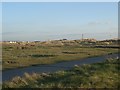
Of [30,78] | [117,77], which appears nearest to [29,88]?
[30,78]

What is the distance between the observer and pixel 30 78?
19906 mm

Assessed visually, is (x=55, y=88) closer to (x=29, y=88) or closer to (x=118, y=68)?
(x=29, y=88)

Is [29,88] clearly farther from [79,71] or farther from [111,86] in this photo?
[79,71]

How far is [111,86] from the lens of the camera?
663 inches

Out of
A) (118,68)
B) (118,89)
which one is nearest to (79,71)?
(118,68)

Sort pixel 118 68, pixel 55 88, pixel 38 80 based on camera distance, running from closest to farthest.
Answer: pixel 55 88
pixel 38 80
pixel 118 68

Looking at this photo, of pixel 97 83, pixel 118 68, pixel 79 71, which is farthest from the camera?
pixel 118 68

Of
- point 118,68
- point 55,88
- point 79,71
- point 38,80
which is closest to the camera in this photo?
point 55,88

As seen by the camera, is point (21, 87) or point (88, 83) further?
point (88, 83)

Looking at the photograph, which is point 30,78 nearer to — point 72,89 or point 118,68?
point 72,89

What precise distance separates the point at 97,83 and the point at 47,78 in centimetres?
388

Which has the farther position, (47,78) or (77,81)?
(47,78)

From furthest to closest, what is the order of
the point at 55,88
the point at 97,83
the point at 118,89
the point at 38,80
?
the point at 38,80, the point at 97,83, the point at 118,89, the point at 55,88

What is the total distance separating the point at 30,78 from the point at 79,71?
4.70 m
